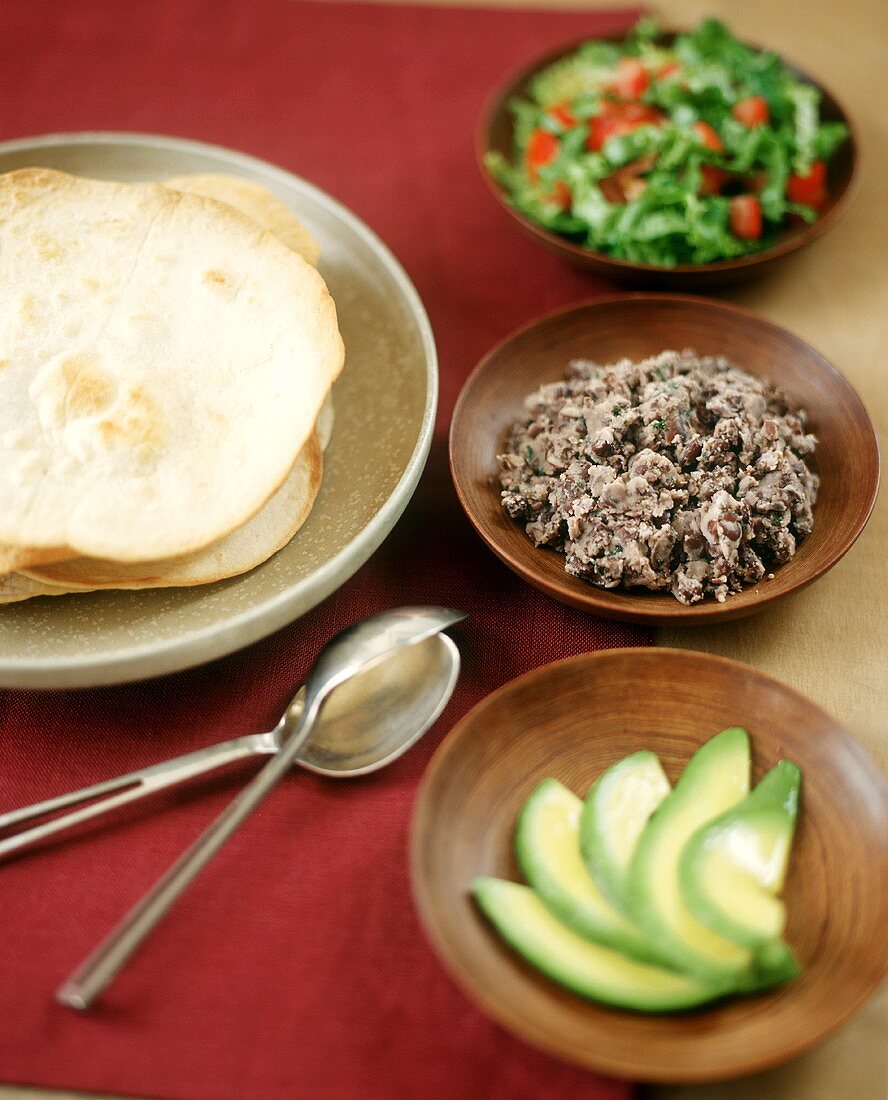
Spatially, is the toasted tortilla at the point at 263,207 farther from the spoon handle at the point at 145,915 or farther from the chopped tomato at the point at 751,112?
the chopped tomato at the point at 751,112

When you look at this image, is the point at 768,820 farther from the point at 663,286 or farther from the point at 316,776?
the point at 663,286

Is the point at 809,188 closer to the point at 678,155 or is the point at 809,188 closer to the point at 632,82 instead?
the point at 678,155

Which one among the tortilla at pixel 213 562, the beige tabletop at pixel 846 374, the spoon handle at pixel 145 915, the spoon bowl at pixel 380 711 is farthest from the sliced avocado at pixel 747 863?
the tortilla at pixel 213 562

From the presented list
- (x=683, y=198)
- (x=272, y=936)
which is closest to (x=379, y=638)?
(x=272, y=936)

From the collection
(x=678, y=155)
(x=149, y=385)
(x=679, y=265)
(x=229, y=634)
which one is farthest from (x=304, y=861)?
(x=678, y=155)

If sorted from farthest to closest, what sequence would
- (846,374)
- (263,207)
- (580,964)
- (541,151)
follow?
(541,151)
(846,374)
(263,207)
(580,964)
